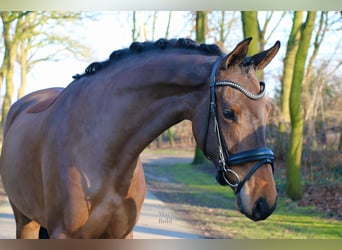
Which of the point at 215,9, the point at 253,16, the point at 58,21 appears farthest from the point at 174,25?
the point at 58,21

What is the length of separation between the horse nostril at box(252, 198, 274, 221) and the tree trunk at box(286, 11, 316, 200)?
2.94 meters

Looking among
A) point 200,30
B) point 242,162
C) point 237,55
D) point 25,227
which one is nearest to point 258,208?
point 242,162

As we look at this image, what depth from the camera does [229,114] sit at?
1464mm

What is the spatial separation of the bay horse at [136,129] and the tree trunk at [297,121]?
9.05 ft

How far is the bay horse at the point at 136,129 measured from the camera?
1.45 m

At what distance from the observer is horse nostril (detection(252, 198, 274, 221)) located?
→ 1.42 metres

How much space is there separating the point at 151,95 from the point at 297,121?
310 cm

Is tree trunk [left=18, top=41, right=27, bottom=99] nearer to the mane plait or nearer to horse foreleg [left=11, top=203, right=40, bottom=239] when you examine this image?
horse foreleg [left=11, top=203, right=40, bottom=239]

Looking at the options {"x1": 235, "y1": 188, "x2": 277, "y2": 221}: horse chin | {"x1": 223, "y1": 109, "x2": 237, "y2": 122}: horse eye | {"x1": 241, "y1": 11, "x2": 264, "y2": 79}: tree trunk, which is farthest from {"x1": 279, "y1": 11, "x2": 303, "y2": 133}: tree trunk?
{"x1": 235, "y1": 188, "x2": 277, "y2": 221}: horse chin

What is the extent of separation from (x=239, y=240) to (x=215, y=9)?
217cm

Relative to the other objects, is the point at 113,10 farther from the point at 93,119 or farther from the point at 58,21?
the point at 93,119

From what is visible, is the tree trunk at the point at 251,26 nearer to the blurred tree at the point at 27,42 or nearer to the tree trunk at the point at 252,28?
the tree trunk at the point at 252,28

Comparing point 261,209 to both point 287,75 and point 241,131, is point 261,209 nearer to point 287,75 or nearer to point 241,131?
point 241,131

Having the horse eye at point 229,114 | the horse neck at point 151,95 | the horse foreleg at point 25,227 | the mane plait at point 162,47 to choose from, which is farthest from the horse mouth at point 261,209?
the horse foreleg at point 25,227
